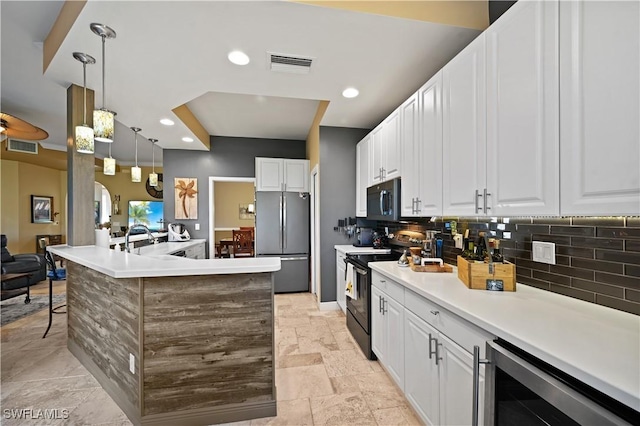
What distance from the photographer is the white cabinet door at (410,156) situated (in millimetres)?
2277

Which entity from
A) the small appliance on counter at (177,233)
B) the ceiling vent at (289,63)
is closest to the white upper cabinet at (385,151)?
the ceiling vent at (289,63)

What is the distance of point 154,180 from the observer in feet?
14.8

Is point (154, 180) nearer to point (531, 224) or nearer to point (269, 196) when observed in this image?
point (269, 196)

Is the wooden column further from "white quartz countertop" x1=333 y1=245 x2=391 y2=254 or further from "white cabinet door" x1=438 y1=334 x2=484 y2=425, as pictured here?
"white cabinet door" x1=438 y1=334 x2=484 y2=425

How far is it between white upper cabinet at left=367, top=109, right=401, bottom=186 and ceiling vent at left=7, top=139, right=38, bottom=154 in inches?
267

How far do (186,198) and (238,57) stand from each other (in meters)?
3.57

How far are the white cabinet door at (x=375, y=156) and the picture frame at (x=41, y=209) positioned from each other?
872cm

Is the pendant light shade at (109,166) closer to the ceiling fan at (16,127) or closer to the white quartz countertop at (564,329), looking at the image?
the ceiling fan at (16,127)

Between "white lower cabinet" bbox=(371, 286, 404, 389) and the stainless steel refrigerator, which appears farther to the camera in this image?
the stainless steel refrigerator

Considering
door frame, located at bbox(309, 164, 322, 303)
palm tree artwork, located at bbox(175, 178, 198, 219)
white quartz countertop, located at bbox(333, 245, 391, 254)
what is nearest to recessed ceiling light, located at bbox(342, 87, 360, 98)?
door frame, located at bbox(309, 164, 322, 303)

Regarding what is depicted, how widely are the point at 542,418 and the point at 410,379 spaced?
0.96m

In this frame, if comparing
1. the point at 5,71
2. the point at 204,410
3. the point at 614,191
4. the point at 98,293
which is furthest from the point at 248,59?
the point at 5,71

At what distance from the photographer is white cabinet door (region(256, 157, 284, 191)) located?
460 centimetres

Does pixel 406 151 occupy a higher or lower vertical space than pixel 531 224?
higher
